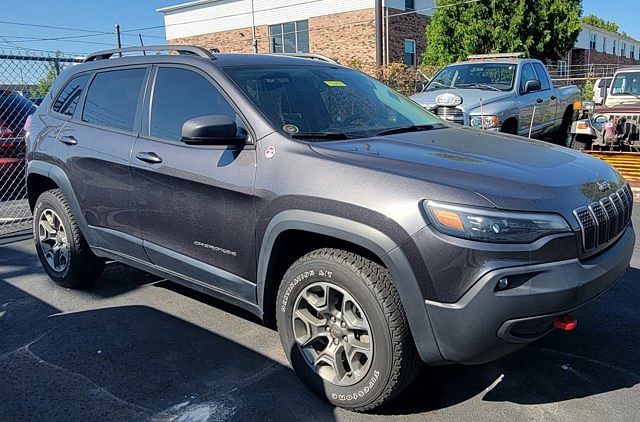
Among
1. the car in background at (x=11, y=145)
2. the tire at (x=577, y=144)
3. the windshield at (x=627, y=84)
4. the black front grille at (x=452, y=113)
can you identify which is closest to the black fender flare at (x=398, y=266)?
the black front grille at (x=452, y=113)

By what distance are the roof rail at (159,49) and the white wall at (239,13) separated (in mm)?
24758

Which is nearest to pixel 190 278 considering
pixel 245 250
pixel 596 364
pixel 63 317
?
pixel 245 250

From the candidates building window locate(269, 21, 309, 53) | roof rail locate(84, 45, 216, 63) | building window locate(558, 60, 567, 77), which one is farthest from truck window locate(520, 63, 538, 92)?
building window locate(558, 60, 567, 77)

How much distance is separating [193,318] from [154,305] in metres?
0.48

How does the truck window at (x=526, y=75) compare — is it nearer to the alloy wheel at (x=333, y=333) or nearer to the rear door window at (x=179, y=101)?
the rear door window at (x=179, y=101)

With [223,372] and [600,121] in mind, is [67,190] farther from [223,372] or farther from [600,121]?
[600,121]

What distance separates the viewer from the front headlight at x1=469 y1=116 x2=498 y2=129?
325 inches

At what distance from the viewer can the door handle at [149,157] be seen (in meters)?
3.65

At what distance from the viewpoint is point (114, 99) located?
4234 millimetres

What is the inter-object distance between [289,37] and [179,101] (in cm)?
3001

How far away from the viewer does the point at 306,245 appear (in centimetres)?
309

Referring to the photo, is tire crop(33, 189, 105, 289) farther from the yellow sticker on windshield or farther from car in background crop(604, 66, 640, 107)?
car in background crop(604, 66, 640, 107)

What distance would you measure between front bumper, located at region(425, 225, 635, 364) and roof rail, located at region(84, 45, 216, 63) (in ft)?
7.62

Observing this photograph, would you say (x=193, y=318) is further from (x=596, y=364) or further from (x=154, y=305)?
(x=596, y=364)
